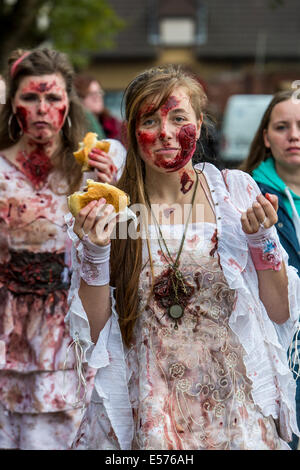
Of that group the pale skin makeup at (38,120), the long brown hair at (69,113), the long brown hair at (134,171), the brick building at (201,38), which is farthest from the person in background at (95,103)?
the brick building at (201,38)

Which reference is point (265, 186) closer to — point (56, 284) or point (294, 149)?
point (294, 149)

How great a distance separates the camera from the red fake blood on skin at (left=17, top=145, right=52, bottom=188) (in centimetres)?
412

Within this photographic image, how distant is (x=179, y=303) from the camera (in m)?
2.84

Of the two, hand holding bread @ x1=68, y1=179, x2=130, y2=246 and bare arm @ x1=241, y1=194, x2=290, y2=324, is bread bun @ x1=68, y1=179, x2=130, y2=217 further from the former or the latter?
bare arm @ x1=241, y1=194, x2=290, y2=324

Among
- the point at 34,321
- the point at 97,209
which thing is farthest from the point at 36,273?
the point at 97,209

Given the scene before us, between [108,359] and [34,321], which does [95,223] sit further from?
[34,321]

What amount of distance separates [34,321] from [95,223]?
1.58 metres

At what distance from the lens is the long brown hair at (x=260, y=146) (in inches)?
152

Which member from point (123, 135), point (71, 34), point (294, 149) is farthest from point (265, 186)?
point (71, 34)

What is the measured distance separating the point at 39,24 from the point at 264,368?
15.4 metres

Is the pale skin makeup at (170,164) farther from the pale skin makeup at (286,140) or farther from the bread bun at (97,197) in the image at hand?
the pale skin makeup at (286,140)

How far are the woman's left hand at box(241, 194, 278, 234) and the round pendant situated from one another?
38 cm

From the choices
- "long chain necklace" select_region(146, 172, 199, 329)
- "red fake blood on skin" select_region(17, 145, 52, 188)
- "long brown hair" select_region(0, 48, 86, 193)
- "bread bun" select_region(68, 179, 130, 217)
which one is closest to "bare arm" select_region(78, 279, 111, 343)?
"long chain necklace" select_region(146, 172, 199, 329)
